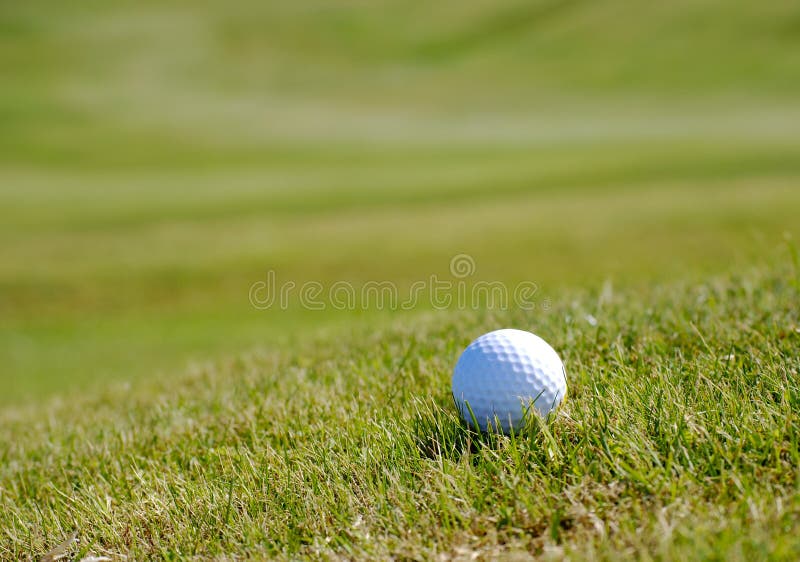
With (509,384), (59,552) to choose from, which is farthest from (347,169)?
(59,552)

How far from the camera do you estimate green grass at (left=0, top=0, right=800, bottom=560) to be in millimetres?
2352

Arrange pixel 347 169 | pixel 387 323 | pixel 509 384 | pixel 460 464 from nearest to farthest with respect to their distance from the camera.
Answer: pixel 460 464, pixel 509 384, pixel 387 323, pixel 347 169

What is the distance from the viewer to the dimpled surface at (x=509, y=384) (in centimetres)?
280

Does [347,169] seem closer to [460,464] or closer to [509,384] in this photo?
[509,384]

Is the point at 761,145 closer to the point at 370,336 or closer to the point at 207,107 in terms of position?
the point at 370,336

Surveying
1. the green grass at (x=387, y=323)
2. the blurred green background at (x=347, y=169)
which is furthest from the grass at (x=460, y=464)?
the blurred green background at (x=347, y=169)

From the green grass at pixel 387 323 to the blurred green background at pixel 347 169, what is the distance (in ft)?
0.48

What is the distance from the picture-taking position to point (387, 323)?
5.93 metres

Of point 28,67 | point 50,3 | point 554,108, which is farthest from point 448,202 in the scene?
point 50,3

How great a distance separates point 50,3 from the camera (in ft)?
254

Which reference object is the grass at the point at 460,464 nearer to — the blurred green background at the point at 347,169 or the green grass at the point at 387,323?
the green grass at the point at 387,323

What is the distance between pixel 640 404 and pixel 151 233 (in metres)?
16.5

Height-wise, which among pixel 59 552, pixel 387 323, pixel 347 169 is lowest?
pixel 59 552

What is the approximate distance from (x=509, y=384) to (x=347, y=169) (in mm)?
23811
